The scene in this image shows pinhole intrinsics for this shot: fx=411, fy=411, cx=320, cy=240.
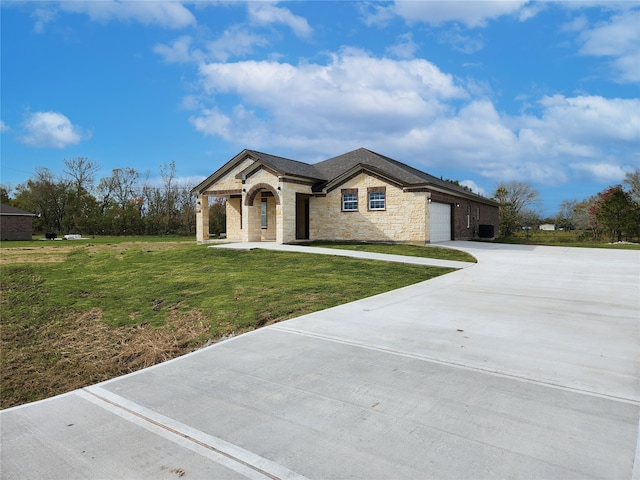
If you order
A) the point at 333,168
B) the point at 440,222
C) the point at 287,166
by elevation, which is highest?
the point at 333,168

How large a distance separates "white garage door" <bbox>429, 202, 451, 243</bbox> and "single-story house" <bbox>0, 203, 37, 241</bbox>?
38.0 m

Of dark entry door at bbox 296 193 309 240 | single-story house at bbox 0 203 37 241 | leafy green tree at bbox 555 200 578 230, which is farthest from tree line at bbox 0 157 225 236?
leafy green tree at bbox 555 200 578 230

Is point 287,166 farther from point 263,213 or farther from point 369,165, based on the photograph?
point 369,165

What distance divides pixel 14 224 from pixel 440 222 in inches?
1537

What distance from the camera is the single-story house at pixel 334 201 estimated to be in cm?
2109

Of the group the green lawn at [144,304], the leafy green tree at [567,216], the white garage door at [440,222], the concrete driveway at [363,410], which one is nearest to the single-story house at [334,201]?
the white garage door at [440,222]

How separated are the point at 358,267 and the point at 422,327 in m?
7.32

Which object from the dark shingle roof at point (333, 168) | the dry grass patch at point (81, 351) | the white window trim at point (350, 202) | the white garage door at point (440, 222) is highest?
the dark shingle roof at point (333, 168)

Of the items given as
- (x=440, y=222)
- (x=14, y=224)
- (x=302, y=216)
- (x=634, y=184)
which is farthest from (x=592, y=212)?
(x=14, y=224)

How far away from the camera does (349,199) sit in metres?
22.7

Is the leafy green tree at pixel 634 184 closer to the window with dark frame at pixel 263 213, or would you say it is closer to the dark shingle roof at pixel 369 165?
the dark shingle roof at pixel 369 165

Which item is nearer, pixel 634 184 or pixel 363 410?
pixel 363 410

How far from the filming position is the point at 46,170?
172 ft

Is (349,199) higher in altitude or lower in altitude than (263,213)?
higher
